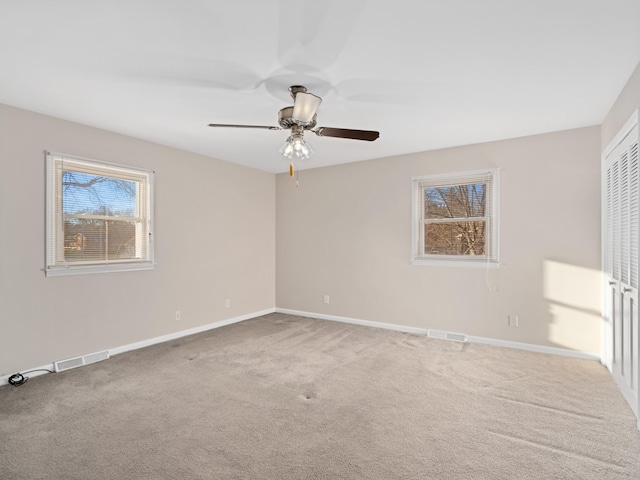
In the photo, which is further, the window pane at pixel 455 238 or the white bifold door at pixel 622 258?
the window pane at pixel 455 238

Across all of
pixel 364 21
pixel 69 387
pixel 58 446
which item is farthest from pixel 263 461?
pixel 364 21

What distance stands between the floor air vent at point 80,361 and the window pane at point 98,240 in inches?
39.8

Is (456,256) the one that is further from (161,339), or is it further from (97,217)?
(97,217)

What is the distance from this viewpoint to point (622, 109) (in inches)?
113

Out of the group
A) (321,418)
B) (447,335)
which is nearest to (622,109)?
(447,335)

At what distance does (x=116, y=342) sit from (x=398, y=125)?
155 inches

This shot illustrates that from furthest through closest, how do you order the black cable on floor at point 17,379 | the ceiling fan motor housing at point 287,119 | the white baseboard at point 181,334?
the white baseboard at point 181,334 → the black cable on floor at point 17,379 → the ceiling fan motor housing at point 287,119

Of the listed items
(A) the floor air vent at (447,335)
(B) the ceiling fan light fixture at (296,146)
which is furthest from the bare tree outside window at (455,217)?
(B) the ceiling fan light fixture at (296,146)

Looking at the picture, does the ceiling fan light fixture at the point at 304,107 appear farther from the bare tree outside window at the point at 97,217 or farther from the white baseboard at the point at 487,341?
the white baseboard at the point at 487,341

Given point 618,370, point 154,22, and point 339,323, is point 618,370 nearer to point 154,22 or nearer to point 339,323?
point 339,323

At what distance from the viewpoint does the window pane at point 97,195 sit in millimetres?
3619

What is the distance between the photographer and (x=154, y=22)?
199 centimetres

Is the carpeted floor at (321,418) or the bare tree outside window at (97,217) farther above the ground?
the bare tree outside window at (97,217)

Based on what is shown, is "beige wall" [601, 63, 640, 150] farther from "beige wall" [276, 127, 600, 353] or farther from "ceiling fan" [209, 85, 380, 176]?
"ceiling fan" [209, 85, 380, 176]
